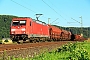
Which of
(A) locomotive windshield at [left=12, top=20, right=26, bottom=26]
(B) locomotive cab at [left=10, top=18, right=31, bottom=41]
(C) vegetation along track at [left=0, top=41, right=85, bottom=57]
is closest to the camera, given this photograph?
(C) vegetation along track at [left=0, top=41, right=85, bottom=57]

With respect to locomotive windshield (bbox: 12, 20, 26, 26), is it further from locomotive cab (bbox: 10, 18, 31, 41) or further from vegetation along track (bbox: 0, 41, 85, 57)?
vegetation along track (bbox: 0, 41, 85, 57)

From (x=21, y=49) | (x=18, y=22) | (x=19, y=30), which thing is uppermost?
(x=18, y=22)

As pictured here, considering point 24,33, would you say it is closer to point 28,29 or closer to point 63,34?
point 28,29

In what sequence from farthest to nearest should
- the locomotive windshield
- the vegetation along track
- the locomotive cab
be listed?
the locomotive windshield → the locomotive cab → the vegetation along track

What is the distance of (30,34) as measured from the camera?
3288 cm

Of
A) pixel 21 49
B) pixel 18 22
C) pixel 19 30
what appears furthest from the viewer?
pixel 18 22

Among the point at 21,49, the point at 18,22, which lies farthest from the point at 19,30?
the point at 21,49

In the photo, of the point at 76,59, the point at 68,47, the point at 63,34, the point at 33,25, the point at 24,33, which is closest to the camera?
the point at 76,59

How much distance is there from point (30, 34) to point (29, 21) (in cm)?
172

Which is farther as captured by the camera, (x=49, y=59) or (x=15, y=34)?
(x=15, y=34)

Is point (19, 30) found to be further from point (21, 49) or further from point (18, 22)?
point (21, 49)

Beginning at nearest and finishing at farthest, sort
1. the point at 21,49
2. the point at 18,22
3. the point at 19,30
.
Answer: the point at 21,49 → the point at 19,30 → the point at 18,22

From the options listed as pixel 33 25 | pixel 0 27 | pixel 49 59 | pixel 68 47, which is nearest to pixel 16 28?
pixel 33 25

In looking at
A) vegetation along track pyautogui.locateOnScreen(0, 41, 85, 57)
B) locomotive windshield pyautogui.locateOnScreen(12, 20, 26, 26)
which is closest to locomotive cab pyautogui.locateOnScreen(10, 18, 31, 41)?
locomotive windshield pyautogui.locateOnScreen(12, 20, 26, 26)
